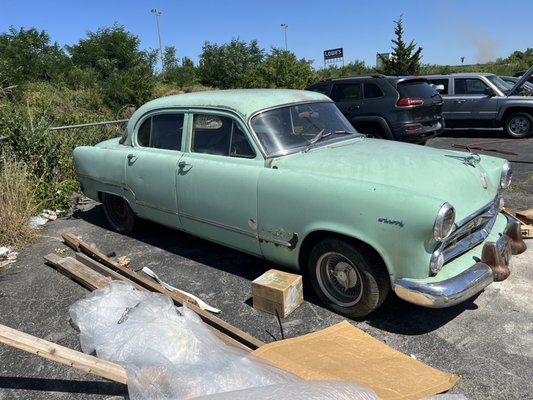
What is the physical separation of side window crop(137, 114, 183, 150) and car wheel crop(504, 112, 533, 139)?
9.48 metres

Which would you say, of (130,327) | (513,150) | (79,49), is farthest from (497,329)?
(79,49)

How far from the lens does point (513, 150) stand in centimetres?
973

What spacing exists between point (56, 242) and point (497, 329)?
485cm

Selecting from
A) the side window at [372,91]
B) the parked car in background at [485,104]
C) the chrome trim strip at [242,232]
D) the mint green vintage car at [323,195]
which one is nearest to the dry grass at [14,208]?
the mint green vintage car at [323,195]

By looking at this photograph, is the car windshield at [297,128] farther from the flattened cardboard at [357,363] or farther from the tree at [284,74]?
the tree at [284,74]

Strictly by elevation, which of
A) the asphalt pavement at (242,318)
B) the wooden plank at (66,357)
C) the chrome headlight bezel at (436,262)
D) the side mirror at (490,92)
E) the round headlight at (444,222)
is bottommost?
the asphalt pavement at (242,318)

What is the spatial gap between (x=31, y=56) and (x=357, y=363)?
96.8ft

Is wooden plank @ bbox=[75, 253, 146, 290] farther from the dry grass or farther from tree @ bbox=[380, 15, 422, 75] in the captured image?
tree @ bbox=[380, 15, 422, 75]

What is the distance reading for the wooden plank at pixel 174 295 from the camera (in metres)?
3.11

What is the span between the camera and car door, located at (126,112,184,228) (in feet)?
15.0

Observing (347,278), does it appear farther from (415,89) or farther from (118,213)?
(415,89)

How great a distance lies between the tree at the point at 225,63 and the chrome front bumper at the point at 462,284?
2959 centimetres

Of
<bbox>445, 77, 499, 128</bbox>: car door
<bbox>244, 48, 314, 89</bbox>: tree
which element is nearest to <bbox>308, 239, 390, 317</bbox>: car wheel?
<bbox>445, 77, 499, 128</bbox>: car door

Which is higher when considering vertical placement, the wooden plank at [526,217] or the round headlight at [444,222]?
the round headlight at [444,222]
